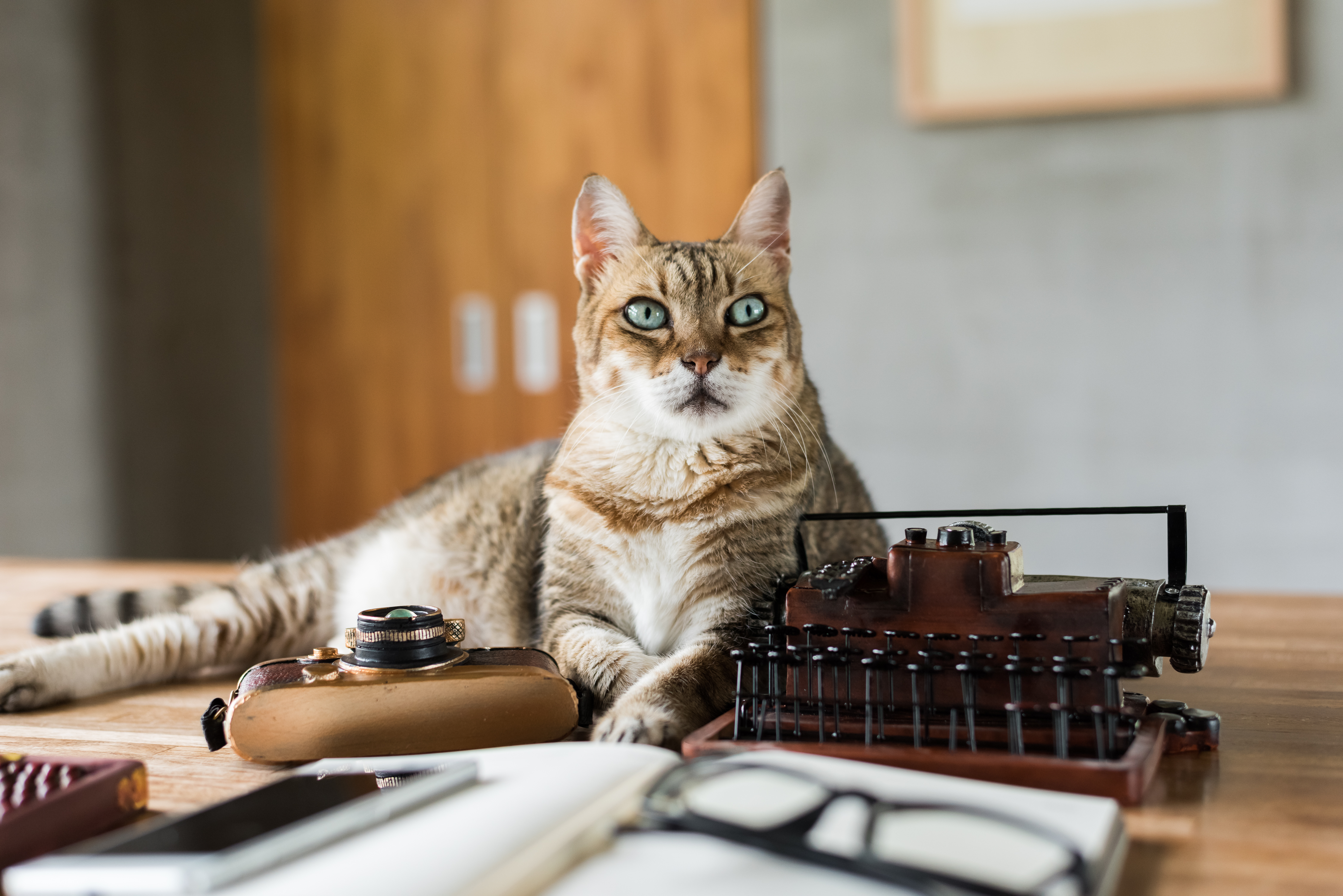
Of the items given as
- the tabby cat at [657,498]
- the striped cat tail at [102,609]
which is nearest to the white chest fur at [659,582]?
the tabby cat at [657,498]

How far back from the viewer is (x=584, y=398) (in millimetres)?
1131

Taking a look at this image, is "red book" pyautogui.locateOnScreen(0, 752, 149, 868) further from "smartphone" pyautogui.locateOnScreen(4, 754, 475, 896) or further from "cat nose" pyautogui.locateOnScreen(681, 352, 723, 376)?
"cat nose" pyautogui.locateOnScreen(681, 352, 723, 376)

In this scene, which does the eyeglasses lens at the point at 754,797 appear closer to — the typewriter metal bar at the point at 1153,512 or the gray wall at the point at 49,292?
the typewriter metal bar at the point at 1153,512

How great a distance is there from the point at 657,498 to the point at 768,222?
0.32 meters

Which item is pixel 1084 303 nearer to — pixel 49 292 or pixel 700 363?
pixel 700 363

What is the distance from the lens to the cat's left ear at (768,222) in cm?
110

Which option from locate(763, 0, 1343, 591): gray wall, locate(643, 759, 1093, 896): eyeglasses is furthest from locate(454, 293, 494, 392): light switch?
locate(643, 759, 1093, 896): eyeglasses

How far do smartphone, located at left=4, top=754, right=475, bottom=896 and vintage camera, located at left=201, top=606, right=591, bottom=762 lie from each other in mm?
109

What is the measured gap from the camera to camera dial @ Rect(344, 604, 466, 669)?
2.72 feet

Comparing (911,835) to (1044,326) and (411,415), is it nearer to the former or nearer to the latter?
(1044,326)

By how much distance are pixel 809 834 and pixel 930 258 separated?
231cm

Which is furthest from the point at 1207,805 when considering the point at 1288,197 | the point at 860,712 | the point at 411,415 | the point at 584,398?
the point at 411,415

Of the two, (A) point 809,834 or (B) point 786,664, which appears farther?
(B) point 786,664

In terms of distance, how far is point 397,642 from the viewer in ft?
2.72
